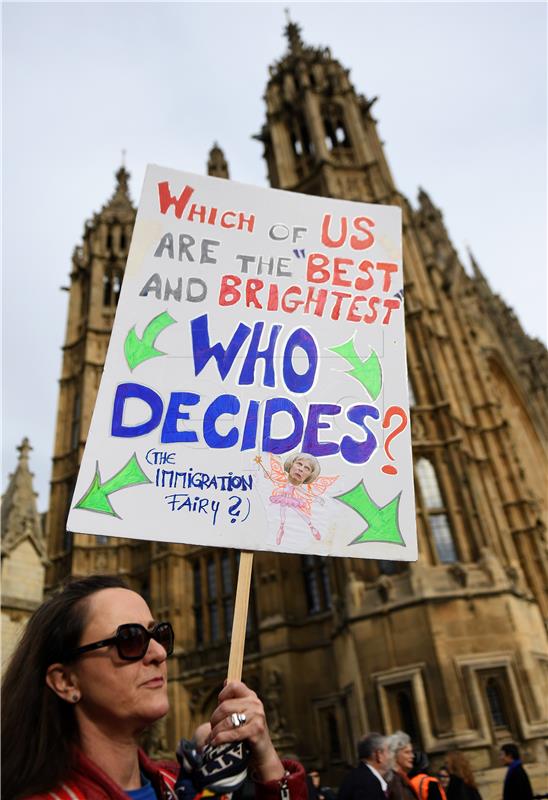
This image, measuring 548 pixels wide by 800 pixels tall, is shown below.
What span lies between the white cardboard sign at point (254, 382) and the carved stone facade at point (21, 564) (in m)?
12.4

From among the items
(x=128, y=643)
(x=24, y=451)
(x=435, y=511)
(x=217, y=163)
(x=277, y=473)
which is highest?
(x=217, y=163)

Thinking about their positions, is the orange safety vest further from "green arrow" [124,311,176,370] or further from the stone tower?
the stone tower

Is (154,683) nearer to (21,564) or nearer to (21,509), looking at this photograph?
(21,564)

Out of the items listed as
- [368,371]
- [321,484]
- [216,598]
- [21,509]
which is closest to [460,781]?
[321,484]

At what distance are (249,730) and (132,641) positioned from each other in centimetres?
38

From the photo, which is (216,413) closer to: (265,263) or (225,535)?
(225,535)

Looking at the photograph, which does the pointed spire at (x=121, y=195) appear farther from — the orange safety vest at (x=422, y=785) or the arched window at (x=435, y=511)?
the orange safety vest at (x=422, y=785)

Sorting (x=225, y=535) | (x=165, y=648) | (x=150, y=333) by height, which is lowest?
(x=165, y=648)

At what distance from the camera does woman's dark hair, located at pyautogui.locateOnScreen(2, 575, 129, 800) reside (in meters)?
1.41

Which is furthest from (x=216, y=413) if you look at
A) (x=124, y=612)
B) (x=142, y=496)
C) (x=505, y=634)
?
(x=505, y=634)

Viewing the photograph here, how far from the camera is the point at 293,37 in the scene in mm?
27172

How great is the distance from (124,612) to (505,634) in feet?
40.1

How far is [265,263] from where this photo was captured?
309 centimetres

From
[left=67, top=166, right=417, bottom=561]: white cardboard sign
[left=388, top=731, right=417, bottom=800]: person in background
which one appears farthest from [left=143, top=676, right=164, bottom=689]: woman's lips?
[left=388, top=731, right=417, bottom=800]: person in background
